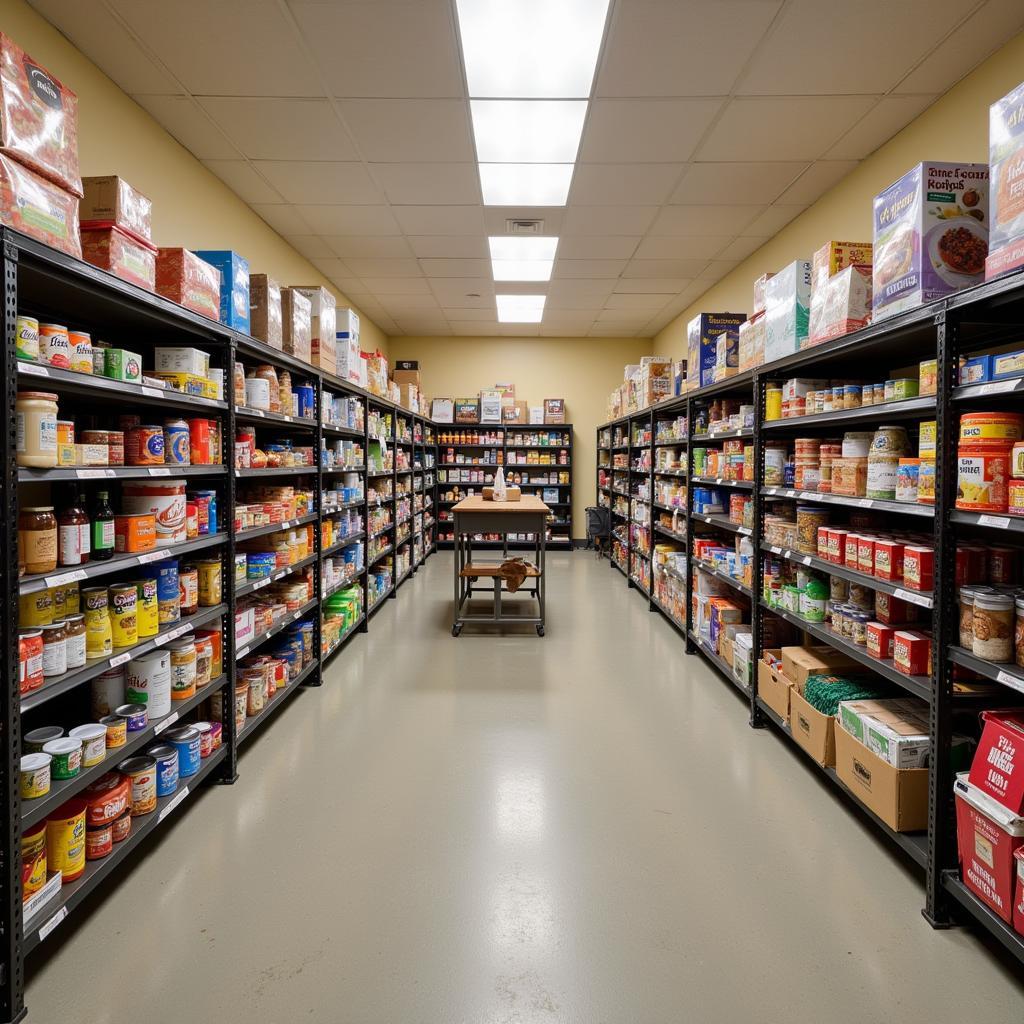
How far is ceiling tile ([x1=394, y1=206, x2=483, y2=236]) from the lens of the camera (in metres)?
5.40

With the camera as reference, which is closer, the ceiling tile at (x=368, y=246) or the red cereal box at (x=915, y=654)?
the red cereal box at (x=915, y=654)

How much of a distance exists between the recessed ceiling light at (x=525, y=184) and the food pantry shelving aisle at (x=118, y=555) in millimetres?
2066

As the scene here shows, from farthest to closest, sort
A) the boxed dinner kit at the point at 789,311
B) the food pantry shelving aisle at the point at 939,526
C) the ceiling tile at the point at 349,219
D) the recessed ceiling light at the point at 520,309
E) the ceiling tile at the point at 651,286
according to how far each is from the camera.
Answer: the recessed ceiling light at the point at 520,309, the ceiling tile at the point at 651,286, the ceiling tile at the point at 349,219, the boxed dinner kit at the point at 789,311, the food pantry shelving aisle at the point at 939,526

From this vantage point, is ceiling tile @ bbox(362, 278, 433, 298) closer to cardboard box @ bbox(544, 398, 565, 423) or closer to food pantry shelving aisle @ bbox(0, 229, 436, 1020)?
cardboard box @ bbox(544, 398, 565, 423)

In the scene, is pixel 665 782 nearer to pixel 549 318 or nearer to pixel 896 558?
pixel 896 558

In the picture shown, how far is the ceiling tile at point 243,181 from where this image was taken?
14.9 feet

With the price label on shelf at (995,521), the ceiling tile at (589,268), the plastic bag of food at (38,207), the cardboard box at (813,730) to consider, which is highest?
the ceiling tile at (589,268)

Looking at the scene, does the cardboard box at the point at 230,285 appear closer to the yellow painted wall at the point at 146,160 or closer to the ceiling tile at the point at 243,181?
the yellow painted wall at the point at 146,160

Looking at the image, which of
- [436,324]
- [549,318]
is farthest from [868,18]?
[436,324]

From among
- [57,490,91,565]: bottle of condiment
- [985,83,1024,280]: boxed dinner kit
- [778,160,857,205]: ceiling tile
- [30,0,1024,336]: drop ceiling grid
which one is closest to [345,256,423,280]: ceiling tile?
[30,0,1024,336]: drop ceiling grid

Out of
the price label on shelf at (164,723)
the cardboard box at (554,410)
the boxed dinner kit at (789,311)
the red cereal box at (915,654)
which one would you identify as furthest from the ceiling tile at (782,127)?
the cardboard box at (554,410)

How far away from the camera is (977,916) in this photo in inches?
69.2

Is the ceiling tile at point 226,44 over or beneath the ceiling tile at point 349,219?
beneath

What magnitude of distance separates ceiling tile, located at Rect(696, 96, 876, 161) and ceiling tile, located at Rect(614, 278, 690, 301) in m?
3.04
